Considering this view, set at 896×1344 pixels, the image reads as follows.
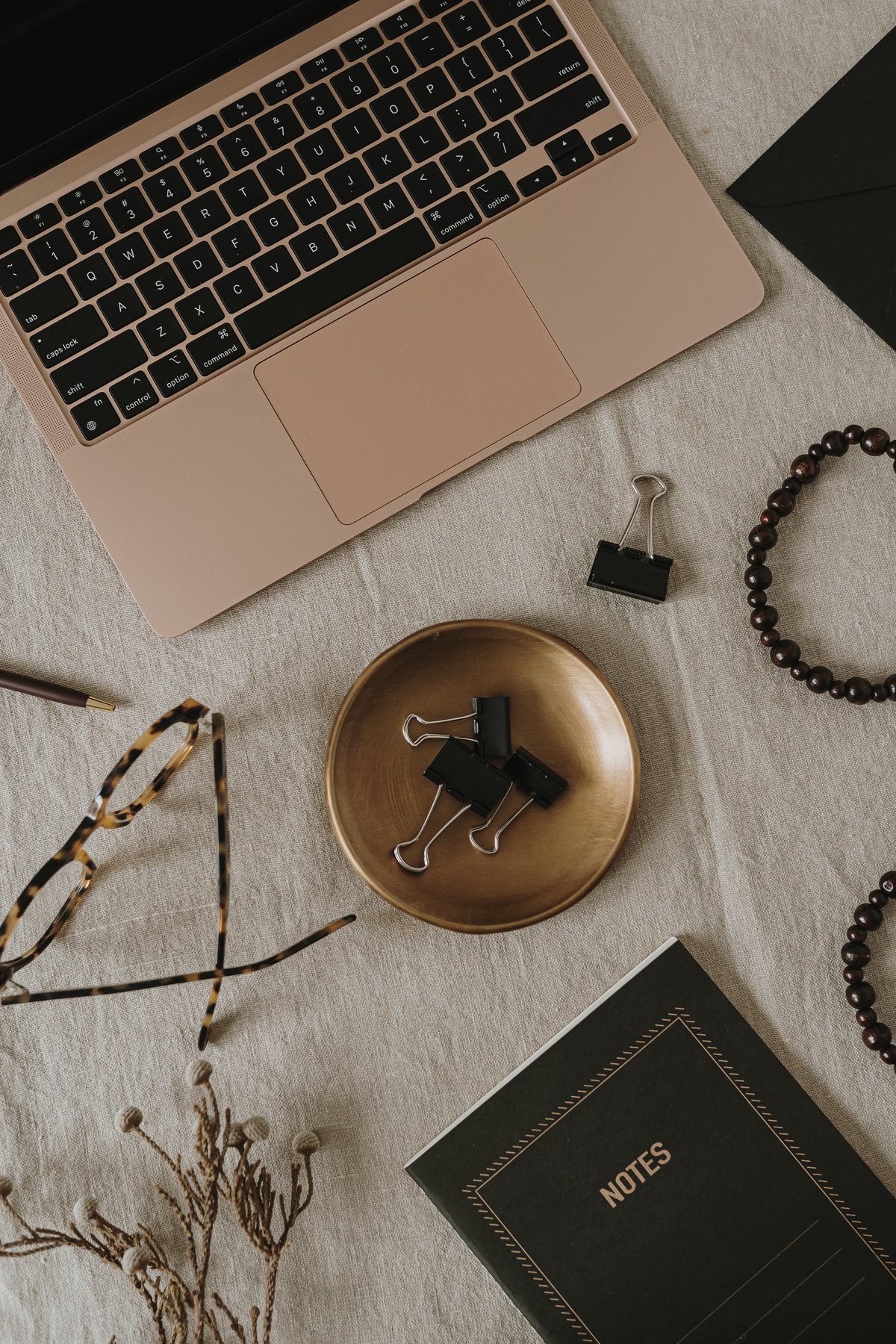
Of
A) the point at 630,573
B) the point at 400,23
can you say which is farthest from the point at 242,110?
the point at 630,573

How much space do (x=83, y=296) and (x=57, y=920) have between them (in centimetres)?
43

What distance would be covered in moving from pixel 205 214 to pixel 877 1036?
2.39 ft

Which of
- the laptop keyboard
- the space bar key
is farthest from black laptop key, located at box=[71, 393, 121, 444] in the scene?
the space bar key

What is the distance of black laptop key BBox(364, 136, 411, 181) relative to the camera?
2.12ft

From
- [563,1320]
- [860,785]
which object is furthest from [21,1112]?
[860,785]

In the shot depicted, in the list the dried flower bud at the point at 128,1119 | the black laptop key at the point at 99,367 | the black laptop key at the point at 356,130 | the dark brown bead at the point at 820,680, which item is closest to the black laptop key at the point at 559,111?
the black laptop key at the point at 356,130

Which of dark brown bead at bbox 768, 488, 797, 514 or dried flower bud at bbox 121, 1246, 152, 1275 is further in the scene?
dark brown bead at bbox 768, 488, 797, 514

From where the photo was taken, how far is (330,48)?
65 cm

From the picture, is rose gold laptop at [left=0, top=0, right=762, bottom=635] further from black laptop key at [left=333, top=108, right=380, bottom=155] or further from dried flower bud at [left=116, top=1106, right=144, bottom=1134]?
dried flower bud at [left=116, top=1106, right=144, bottom=1134]

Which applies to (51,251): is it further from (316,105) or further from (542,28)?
(542,28)

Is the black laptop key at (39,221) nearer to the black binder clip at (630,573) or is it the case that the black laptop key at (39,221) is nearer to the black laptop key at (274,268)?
the black laptop key at (274,268)

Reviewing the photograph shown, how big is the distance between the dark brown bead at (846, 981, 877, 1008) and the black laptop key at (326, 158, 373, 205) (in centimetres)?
64

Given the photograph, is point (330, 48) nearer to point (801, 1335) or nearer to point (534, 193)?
point (534, 193)

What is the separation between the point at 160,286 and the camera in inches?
25.1
